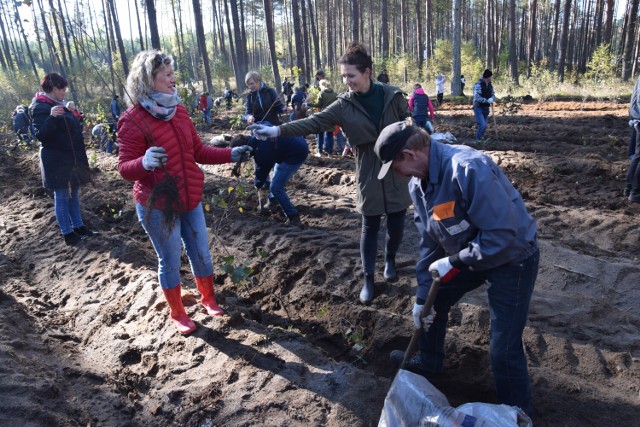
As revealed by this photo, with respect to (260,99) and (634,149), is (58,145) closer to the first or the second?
(260,99)

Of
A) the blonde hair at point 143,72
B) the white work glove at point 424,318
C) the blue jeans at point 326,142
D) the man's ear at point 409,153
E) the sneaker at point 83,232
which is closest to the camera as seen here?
the man's ear at point 409,153

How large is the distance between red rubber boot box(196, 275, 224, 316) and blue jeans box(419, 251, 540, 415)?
1.86m

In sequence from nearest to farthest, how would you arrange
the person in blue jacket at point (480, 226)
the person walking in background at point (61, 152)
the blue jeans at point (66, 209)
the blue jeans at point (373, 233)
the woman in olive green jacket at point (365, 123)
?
the person in blue jacket at point (480, 226) → the woman in olive green jacket at point (365, 123) → the blue jeans at point (373, 233) → the person walking in background at point (61, 152) → the blue jeans at point (66, 209)

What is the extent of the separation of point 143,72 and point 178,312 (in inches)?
69.3

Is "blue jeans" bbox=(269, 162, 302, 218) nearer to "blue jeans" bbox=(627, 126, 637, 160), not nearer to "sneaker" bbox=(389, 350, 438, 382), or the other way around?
"sneaker" bbox=(389, 350, 438, 382)

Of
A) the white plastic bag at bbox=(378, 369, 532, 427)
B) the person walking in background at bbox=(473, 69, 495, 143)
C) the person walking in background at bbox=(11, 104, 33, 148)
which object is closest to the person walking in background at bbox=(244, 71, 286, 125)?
the white plastic bag at bbox=(378, 369, 532, 427)

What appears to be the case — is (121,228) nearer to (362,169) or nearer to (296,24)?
(362,169)

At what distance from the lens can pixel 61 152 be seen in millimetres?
5500

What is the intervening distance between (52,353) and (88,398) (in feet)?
2.73

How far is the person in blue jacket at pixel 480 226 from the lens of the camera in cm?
211

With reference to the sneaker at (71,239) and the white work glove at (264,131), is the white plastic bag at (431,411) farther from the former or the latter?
the sneaker at (71,239)

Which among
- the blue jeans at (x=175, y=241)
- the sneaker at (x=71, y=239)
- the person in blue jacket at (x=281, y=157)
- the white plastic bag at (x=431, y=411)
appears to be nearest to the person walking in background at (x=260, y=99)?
the person in blue jacket at (x=281, y=157)

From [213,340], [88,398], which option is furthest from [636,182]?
[88,398]

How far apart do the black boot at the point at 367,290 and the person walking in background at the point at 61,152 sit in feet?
12.3
